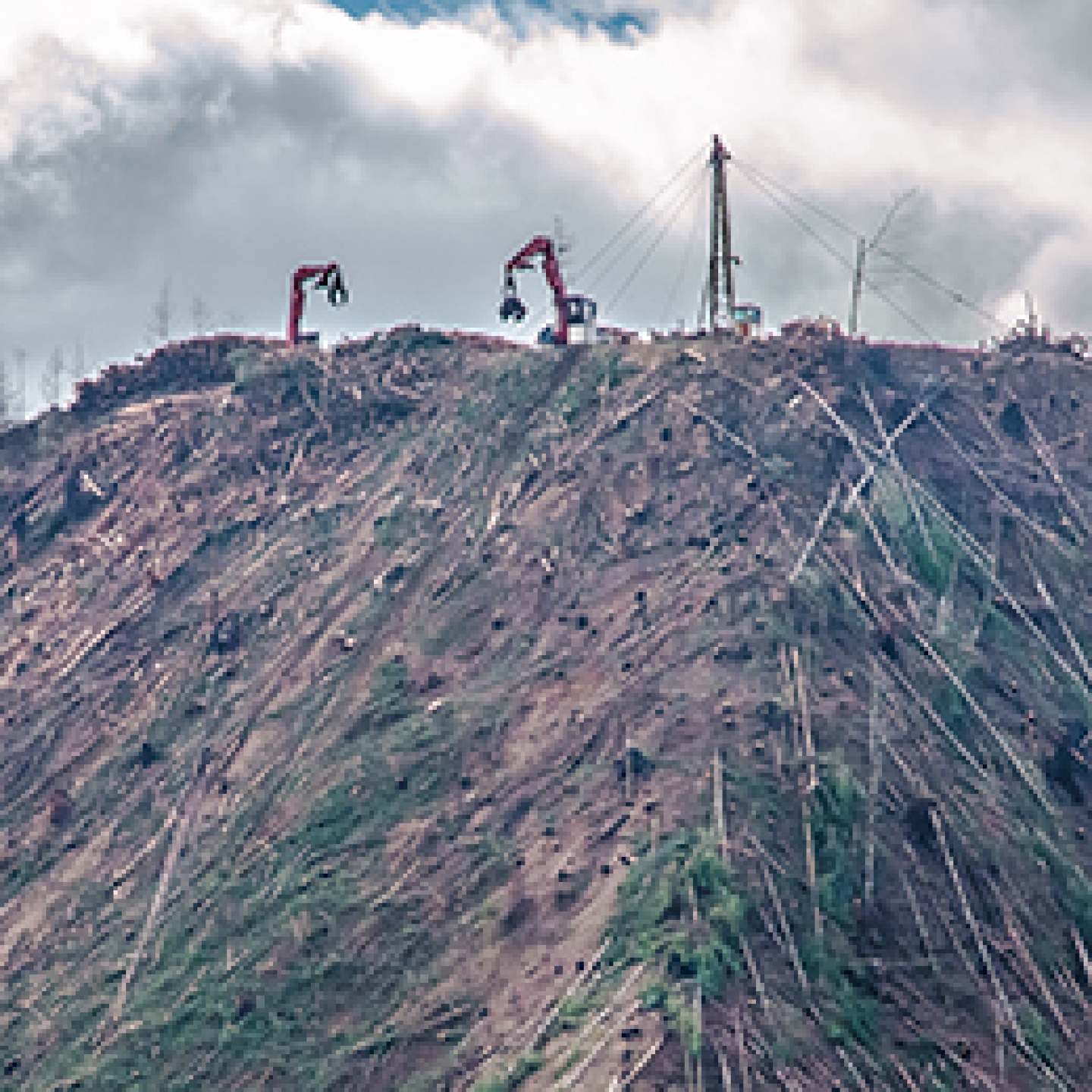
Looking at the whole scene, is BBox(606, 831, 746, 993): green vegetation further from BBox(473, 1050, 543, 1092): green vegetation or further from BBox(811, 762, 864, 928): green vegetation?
BBox(473, 1050, 543, 1092): green vegetation

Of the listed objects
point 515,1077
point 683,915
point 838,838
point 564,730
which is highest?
point 838,838

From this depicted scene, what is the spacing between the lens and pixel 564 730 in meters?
51.3

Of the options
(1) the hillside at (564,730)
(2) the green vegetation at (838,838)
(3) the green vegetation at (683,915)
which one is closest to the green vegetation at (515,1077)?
(1) the hillside at (564,730)

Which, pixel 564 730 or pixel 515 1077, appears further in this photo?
pixel 564 730

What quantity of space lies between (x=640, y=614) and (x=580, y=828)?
9.35 m

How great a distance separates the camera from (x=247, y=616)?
61.7 meters

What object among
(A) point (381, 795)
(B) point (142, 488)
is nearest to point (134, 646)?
(B) point (142, 488)

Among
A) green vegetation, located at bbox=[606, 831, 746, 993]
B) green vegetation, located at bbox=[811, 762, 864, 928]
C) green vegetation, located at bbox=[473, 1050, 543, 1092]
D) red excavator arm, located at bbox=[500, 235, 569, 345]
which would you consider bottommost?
green vegetation, located at bbox=[473, 1050, 543, 1092]

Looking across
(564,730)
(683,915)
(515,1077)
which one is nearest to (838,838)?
(683,915)

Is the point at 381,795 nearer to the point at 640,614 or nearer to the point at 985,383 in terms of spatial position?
the point at 640,614

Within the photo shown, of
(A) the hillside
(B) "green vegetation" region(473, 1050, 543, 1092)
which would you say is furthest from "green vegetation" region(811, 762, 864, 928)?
(B) "green vegetation" region(473, 1050, 543, 1092)

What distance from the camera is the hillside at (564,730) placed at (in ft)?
142

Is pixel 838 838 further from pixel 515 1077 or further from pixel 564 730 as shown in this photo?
pixel 515 1077

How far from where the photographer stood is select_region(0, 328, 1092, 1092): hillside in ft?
142
